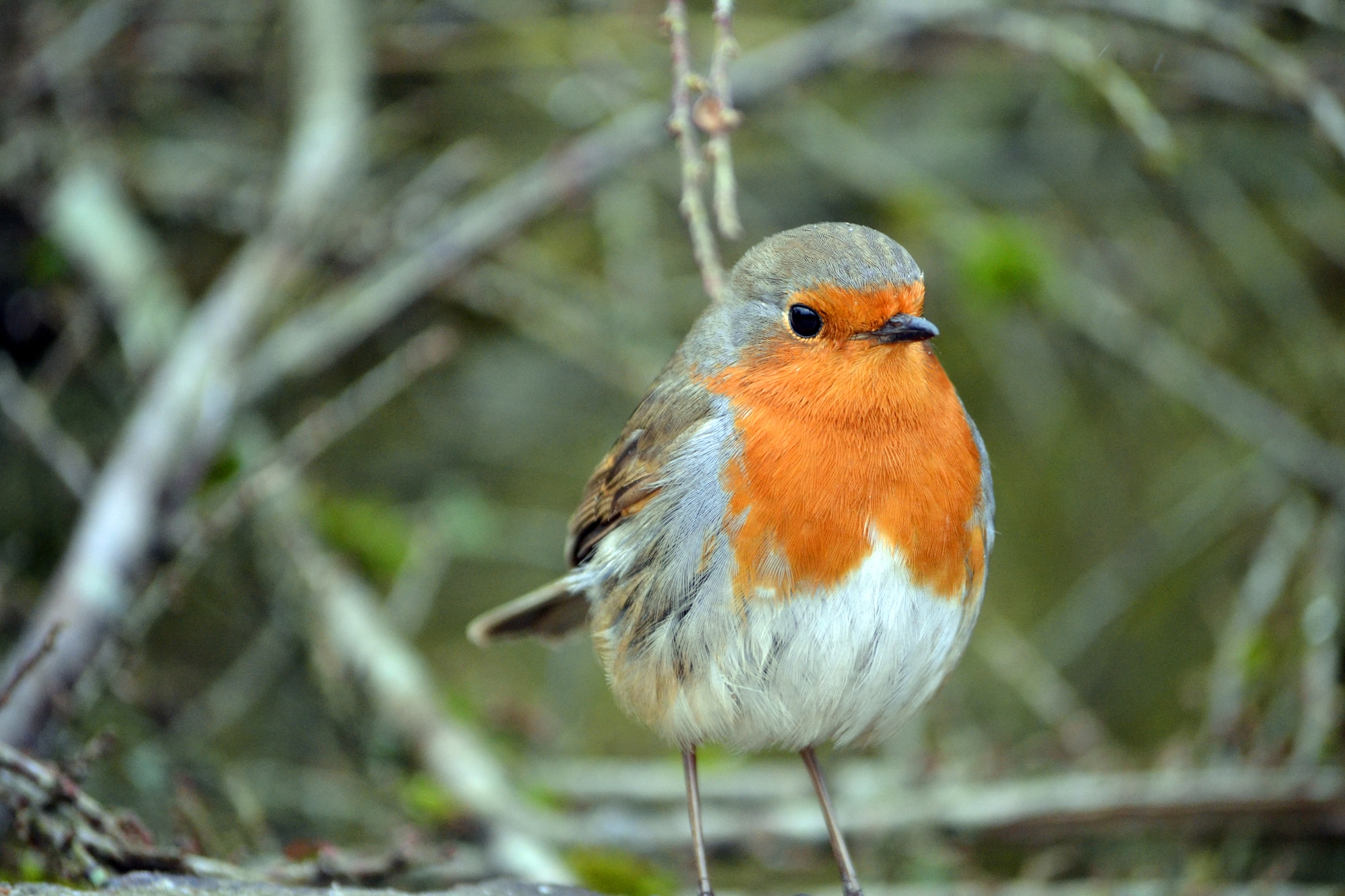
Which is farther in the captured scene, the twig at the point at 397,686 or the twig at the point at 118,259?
the twig at the point at 118,259

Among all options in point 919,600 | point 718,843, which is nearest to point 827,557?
point 919,600

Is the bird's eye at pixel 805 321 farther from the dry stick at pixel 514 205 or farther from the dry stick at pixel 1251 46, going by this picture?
the dry stick at pixel 1251 46

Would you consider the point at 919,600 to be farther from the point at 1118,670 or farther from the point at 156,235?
the point at 156,235

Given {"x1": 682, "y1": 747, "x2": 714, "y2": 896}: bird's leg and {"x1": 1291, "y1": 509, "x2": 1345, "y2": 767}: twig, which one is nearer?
{"x1": 682, "y1": 747, "x2": 714, "y2": 896}: bird's leg

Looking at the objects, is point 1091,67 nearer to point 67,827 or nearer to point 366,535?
point 366,535

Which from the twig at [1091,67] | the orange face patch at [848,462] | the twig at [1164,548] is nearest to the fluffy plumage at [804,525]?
the orange face patch at [848,462]

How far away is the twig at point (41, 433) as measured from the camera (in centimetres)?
381

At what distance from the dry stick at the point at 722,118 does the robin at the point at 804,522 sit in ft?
2.12

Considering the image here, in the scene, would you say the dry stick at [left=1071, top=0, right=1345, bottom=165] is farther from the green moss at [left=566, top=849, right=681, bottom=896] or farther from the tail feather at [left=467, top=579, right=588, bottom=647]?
the green moss at [left=566, top=849, right=681, bottom=896]

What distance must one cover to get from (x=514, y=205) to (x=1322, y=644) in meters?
3.27

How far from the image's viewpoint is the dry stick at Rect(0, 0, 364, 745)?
11.4 feet

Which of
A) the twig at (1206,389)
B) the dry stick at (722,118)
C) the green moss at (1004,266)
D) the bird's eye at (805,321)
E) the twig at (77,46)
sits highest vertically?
the dry stick at (722,118)

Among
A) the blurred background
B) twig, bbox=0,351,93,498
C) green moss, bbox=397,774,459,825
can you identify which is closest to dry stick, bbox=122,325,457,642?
the blurred background

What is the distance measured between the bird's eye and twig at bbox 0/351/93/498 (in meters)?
2.43
